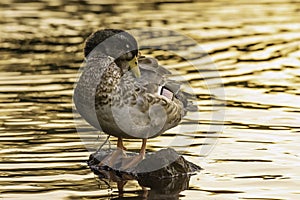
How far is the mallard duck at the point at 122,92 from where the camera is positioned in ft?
25.1

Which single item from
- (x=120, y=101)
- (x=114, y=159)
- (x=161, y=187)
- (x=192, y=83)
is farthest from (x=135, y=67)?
(x=192, y=83)

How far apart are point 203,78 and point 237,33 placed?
3901 mm

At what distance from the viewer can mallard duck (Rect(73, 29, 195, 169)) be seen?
7641 millimetres

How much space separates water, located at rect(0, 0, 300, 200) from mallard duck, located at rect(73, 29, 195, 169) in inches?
21.7

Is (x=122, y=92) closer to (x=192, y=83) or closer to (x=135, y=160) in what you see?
(x=135, y=160)

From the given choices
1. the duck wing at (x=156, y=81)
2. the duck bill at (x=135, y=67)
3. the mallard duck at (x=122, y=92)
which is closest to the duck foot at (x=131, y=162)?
the mallard duck at (x=122, y=92)

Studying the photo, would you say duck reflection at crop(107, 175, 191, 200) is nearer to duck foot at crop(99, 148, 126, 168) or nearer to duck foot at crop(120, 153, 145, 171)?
duck foot at crop(120, 153, 145, 171)

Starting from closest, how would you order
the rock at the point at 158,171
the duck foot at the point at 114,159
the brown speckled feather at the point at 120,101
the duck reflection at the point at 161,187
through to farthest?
the duck reflection at the point at 161,187, the brown speckled feather at the point at 120,101, the rock at the point at 158,171, the duck foot at the point at 114,159

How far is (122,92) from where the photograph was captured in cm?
771

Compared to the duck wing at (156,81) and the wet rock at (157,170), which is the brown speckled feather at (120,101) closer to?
the duck wing at (156,81)

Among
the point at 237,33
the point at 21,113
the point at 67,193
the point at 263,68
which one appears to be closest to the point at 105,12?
the point at 237,33

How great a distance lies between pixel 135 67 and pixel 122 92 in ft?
1.13

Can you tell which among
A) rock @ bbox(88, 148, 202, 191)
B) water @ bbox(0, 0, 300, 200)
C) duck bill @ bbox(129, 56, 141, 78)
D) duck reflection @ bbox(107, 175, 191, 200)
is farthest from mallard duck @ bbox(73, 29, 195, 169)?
water @ bbox(0, 0, 300, 200)

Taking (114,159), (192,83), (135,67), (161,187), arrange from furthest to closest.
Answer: (192,83)
(114,159)
(135,67)
(161,187)
